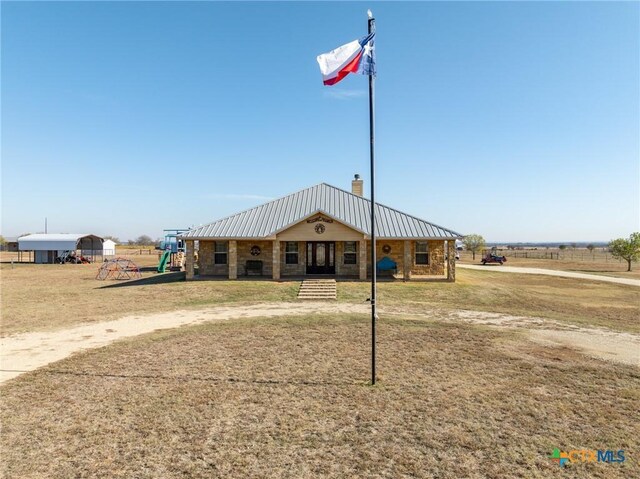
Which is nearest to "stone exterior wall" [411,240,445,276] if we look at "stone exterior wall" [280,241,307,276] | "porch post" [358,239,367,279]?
"porch post" [358,239,367,279]

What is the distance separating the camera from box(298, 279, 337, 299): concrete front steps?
770 inches

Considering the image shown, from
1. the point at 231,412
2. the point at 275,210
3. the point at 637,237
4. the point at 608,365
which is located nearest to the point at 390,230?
the point at 275,210

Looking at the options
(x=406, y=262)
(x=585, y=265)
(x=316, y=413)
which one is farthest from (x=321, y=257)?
(x=585, y=265)

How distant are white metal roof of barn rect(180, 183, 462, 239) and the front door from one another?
7.26 feet

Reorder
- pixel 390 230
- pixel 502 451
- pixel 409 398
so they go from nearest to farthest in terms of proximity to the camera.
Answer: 1. pixel 502 451
2. pixel 409 398
3. pixel 390 230

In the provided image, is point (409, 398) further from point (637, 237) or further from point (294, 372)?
point (637, 237)

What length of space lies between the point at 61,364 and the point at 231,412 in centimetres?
564

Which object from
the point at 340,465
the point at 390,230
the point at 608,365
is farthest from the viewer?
the point at 390,230

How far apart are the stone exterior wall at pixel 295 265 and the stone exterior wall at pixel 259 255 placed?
2.60 feet

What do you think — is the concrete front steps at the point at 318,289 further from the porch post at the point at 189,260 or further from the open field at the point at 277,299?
the porch post at the point at 189,260

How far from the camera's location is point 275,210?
27.0m

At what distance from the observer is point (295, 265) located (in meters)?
25.0

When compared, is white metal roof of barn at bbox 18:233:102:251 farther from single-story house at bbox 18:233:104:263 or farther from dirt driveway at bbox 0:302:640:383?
dirt driveway at bbox 0:302:640:383

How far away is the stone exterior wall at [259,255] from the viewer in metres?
25.0
